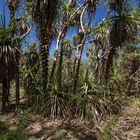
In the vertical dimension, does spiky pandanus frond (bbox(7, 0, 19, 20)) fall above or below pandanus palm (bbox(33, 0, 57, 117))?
above

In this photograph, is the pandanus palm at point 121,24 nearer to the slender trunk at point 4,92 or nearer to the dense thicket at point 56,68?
the dense thicket at point 56,68

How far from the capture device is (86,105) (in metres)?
18.4

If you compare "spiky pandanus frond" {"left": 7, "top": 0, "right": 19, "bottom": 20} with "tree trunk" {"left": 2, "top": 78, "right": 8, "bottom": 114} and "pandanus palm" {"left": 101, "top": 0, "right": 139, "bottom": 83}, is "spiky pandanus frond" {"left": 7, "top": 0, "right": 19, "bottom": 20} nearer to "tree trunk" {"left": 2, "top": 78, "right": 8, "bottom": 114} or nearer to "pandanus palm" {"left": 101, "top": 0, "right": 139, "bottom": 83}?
"tree trunk" {"left": 2, "top": 78, "right": 8, "bottom": 114}

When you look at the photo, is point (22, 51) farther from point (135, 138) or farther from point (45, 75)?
point (135, 138)

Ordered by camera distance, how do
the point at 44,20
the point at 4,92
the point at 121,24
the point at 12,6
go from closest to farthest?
the point at 44,20
the point at 4,92
the point at 12,6
the point at 121,24

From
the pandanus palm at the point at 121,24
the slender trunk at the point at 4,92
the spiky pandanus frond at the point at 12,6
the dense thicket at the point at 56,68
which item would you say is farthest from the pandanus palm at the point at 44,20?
the pandanus palm at the point at 121,24

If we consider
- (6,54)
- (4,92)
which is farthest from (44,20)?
(4,92)

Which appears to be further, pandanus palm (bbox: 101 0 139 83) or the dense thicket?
pandanus palm (bbox: 101 0 139 83)

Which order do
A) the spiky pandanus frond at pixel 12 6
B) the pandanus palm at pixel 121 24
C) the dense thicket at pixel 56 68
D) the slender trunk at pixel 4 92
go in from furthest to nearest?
1. the pandanus palm at pixel 121 24
2. the spiky pandanus frond at pixel 12 6
3. the slender trunk at pixel 4 92
4. the dense thicket at pixel 56 68

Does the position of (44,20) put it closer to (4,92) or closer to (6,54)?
(6,54)

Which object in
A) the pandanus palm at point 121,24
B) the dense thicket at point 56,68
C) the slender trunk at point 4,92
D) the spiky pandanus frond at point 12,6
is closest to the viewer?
the dense thicket at point 56,68

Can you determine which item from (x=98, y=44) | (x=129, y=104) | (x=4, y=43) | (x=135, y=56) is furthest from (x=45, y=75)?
(x=135, y=56)

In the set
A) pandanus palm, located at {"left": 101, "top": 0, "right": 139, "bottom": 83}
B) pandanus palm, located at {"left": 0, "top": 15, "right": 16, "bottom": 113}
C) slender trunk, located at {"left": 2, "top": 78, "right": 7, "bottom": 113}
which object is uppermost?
pandanus palm, located at {"left": 101, "top": 0, "right": 139, "bottom": 83}

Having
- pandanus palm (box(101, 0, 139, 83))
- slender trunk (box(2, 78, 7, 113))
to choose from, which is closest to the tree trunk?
slender trunk (box(2, 78, 7, 113))
